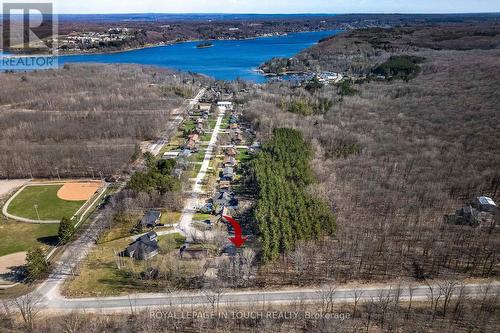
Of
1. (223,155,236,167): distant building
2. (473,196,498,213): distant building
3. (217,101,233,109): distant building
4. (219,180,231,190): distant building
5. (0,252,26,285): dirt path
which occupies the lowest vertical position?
(0,252,26,285): dirt path

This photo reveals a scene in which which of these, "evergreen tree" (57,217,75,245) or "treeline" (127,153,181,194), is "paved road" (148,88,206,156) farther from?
"evergreen tree" (57,217,75,245)

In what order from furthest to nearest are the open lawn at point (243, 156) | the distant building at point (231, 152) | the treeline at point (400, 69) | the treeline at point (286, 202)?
1. the treeline at point (400, 69)
2. the distant building at point (231, 152)
3. the open lawn at point (243, 156)
4. the treeline at point (286, 202)

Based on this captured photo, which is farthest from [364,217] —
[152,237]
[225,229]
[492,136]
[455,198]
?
[492,136]

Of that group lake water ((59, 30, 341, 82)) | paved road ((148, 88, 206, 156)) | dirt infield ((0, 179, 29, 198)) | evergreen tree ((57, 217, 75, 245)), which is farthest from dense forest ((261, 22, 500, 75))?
evergreen tree ((57, 217, 75, 245))

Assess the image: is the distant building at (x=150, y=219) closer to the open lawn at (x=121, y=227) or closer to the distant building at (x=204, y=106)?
the open lawn at (x=121, y=227)

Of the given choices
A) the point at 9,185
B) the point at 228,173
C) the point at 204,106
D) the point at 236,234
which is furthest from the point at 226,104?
the point at 236,234

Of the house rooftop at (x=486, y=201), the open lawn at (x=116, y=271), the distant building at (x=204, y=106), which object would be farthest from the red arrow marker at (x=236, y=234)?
the distant building at (x=204, y=106)

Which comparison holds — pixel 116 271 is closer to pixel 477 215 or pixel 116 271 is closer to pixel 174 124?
pixel 477 215
